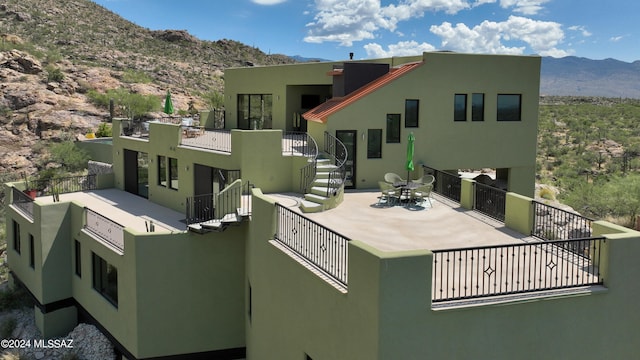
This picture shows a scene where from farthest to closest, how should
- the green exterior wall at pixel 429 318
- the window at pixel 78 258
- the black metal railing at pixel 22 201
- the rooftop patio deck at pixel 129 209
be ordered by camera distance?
the black metal railing at pixel 22 201 → the window at pixel 78 258 → the rooftop patio deck at pixel 129 209 → the green exterior wall at pixel 429 318

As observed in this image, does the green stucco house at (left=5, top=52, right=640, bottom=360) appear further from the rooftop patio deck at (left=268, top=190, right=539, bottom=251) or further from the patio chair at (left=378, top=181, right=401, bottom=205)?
the patio chair at (left=378, top=181, right=401, bottom=205)

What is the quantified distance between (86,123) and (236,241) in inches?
1242

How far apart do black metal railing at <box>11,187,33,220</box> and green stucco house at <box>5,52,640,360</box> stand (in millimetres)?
154

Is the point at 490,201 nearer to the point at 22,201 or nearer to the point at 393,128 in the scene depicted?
the point at 393,128

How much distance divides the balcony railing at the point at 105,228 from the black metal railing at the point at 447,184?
451 inches

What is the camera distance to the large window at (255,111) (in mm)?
30484

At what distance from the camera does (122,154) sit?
27312mm

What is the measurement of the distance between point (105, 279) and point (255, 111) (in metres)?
14.3

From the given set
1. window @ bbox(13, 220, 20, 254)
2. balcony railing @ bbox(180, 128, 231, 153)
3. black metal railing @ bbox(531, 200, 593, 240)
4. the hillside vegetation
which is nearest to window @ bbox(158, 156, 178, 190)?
balcony railing @ bbox(180, 128, 231, 153)

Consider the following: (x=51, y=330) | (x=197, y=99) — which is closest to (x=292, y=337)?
(x=51, y=330)

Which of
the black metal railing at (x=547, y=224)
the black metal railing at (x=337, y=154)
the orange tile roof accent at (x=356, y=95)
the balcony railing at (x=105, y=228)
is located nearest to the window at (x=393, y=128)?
the orange tile roof accent at (x=356, y=95)

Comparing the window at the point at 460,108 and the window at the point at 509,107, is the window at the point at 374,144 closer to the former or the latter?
the window at the point at 460,108

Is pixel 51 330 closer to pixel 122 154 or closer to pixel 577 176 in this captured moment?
pixel 122 154

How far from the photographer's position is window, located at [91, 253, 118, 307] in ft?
62.4
